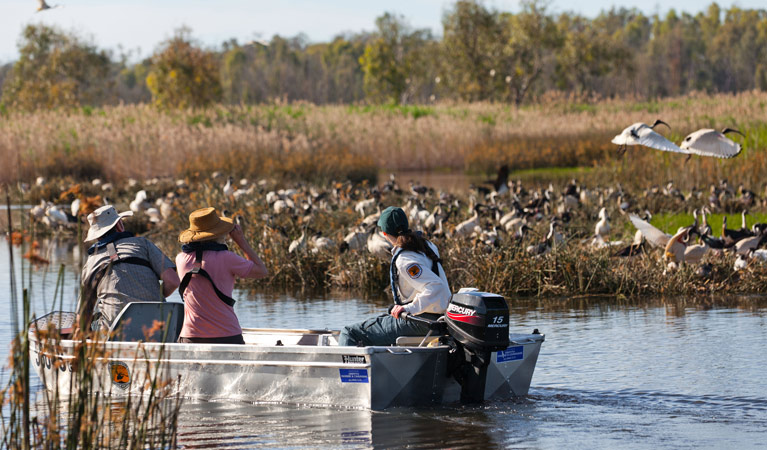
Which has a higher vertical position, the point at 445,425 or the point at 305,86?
the point at 305,86

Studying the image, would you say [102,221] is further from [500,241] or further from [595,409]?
[500,241]

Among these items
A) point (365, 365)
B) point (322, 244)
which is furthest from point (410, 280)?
point (322, 244)

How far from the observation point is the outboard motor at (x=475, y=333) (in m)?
7.80

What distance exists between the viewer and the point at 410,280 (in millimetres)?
8078

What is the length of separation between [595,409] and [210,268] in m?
3.04

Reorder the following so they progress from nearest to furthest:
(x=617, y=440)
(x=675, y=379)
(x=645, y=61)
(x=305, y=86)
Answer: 1. (x=617, y=440)
2. (x=675, y=379)
3. (x=305, y=86)
4. (x=645, y=61)

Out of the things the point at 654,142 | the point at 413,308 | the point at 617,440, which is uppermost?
the point at 654,142

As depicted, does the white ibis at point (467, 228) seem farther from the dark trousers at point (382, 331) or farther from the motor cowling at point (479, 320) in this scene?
the motor cowling at point (479, 320)

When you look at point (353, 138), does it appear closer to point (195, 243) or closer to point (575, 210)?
point (575, 210)

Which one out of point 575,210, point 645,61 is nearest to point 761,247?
point 575,210

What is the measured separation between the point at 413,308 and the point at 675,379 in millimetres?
2620

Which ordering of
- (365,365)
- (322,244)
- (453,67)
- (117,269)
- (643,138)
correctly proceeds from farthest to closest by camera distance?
(453,67) → (322,244) → (643,138) → (117,269) → (365,365)

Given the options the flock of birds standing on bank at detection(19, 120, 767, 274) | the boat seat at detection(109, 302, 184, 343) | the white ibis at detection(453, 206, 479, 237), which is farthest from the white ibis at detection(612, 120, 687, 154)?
the boat seat at detection(109, 302, 184, 343)

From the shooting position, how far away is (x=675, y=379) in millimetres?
9414
